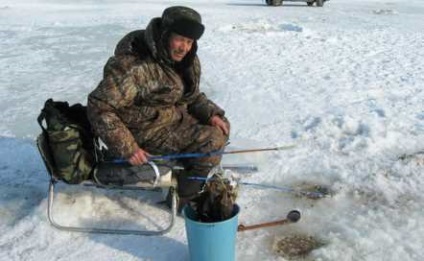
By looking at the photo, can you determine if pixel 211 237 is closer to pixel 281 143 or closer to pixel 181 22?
pixel 181 22

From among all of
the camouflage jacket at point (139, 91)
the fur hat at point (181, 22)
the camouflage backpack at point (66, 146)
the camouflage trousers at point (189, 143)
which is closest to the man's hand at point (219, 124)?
the camouflage trousers at point (189, 143)

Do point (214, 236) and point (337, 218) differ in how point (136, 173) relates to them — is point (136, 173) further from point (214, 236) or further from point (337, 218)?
point (337, 218)

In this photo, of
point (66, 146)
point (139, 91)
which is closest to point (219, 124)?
point (139, 91)

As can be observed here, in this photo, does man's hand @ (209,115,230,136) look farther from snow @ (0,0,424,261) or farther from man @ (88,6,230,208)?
snow @ (0,0,424,261)

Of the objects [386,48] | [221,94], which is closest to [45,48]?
[221,94]

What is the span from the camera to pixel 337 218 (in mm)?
3496

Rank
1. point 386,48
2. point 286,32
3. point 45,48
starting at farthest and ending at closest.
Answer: point 286,32 < point 45,48 < point 386,48

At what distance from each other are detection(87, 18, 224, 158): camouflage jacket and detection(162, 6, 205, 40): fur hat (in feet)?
0.30

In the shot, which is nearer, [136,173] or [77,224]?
[136,173]

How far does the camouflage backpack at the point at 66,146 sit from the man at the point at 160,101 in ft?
0.62

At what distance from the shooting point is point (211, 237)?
269cm

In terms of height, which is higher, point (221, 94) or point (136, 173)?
point (136, 173)

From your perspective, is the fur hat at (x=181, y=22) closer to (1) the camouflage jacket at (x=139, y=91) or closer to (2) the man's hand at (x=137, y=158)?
(1) the camouflage jacket at (x=139, y=91)

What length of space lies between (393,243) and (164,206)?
1580 millimetres
